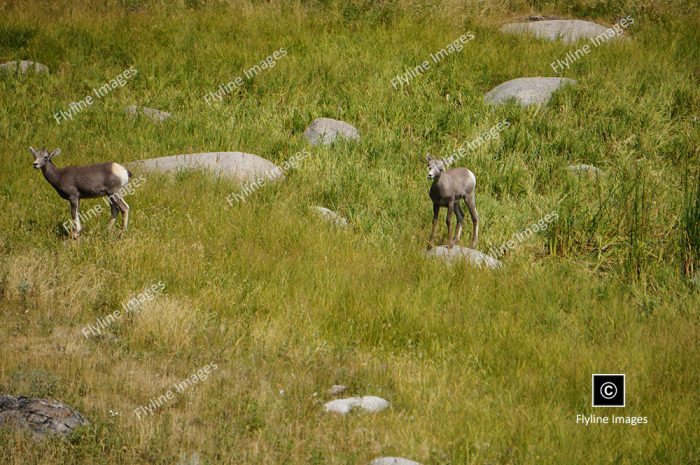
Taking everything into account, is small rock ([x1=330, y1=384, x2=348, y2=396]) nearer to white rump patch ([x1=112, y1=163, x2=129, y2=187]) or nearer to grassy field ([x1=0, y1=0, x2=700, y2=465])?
grassy field ([x1=0, y1=0, x2=700, y2=465])

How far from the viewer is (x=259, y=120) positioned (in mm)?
16500

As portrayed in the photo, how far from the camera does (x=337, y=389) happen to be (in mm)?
7988

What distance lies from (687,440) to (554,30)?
15951mm

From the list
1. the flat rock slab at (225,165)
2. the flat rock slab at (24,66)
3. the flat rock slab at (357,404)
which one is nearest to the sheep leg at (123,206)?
the flat rock slab at (225,165)

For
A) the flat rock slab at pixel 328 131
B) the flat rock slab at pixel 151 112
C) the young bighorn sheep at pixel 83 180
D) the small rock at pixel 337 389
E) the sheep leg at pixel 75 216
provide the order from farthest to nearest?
the flat rock slab at pixel 151 112 → the flat rock slab at pixel 328 131 → the young bighorn sheep at pixel 83 180 → the sheep leg at pixel 75 216 → the small rock at pixel 337 389

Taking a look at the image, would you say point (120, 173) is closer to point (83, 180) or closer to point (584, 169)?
point (83, 180)

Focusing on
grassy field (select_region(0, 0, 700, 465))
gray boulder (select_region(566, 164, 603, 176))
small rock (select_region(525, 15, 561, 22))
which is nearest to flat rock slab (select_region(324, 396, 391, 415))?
grassy field (select_region(0, 0, 700, 465))

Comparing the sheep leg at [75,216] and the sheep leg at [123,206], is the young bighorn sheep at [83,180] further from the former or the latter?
the sheep leg at [123,206]

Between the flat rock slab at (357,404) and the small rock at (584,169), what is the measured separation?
7864 mm

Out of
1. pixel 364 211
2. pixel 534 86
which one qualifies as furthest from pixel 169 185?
pixel 534 86

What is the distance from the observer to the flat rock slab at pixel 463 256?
10539mm

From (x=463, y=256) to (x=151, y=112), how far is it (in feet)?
26.8

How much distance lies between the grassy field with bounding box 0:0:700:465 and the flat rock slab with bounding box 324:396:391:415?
13cm

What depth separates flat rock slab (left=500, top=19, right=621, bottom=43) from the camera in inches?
819
